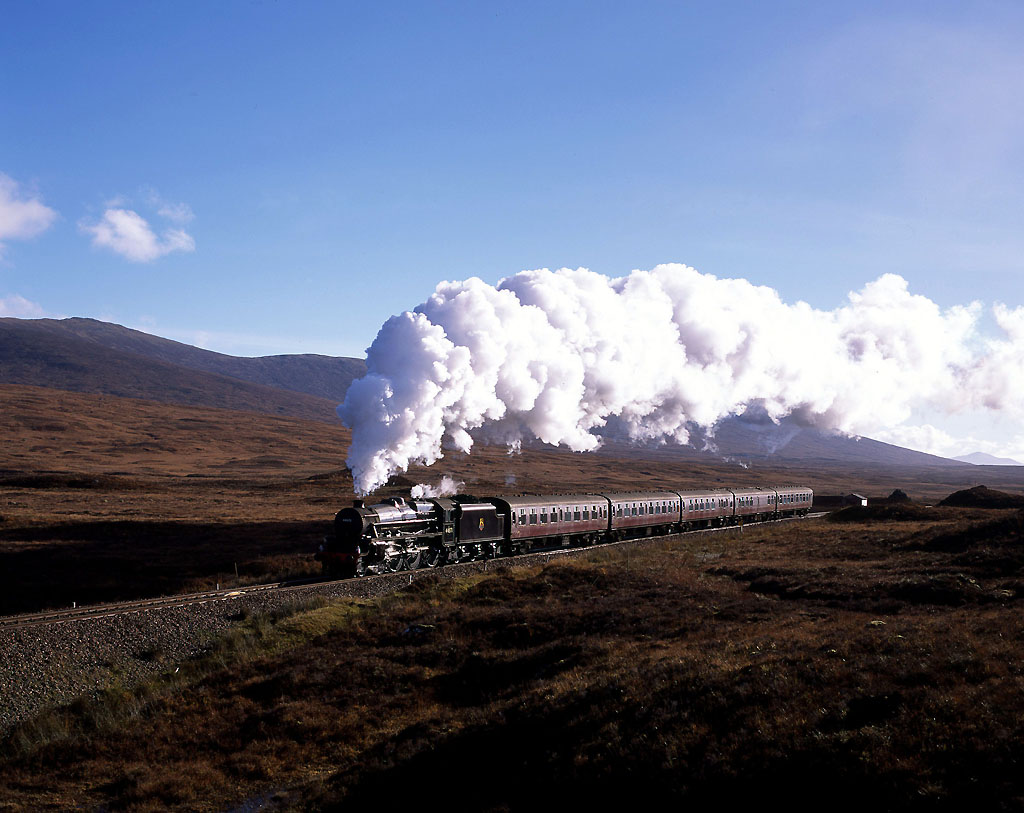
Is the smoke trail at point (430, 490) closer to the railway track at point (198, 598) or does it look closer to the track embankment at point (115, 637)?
the railway track at point (198, 598)

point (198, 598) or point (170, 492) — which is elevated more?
point (198, 598)

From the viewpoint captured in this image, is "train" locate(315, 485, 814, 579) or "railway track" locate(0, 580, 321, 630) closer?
"railway track" locate(0, 580, 321, 630)

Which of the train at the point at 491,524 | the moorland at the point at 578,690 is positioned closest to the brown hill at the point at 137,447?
the train at the point at 491,524

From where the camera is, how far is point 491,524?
43500 millimetres

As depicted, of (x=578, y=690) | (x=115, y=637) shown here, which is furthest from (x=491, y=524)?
(x=578, y=690)

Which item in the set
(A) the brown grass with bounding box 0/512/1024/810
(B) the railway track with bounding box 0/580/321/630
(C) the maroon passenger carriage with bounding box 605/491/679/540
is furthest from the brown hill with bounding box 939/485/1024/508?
(B) the railway track with bounding box 0/580/321/630

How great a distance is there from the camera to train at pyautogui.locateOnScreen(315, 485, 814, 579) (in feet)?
119

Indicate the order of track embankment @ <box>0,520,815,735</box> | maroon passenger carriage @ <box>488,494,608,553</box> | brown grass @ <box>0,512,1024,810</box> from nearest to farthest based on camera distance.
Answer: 1. brown grass @ <box>0,512,1024,810</box>
2. track embankment @ <box>0,520,815,735</box>
3. maroon passenger carriage @ <box>488,494,608,553</box>

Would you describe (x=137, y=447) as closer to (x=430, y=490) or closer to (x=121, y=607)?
(x=430, y=490)

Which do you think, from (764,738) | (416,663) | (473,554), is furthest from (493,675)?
(473,554)

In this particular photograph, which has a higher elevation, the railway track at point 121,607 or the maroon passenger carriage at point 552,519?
the maroon passenger carriage at point 552,519

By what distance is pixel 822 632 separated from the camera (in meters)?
20.0

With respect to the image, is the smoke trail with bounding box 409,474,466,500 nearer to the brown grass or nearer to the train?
the train

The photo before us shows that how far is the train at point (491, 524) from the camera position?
36.2m
